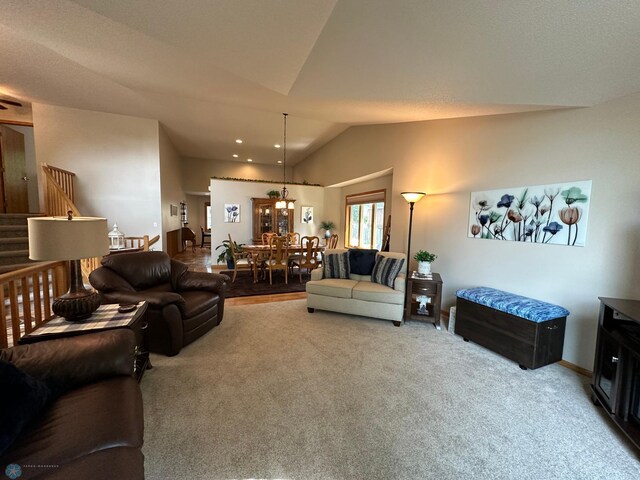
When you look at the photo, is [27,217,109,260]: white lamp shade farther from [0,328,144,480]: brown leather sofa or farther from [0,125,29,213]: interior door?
[0,125,29,213]: interior door

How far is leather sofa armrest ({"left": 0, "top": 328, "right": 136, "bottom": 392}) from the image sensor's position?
1.35 meters

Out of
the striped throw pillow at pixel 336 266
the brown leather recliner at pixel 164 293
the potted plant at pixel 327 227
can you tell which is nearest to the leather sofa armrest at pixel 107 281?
the brown leather recliner at pixel 164 293

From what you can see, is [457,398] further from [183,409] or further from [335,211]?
[335,211]

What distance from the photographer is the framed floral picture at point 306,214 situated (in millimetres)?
8297

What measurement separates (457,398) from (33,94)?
27.1 ft

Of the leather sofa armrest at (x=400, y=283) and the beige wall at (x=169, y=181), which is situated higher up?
the beige wall at (x=169, y=181)

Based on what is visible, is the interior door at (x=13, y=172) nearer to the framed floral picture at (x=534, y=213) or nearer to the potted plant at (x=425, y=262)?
the potted plant at (x=425, y=262)

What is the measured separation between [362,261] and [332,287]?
2.38 feet

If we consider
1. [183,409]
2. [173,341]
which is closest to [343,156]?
[173,341]

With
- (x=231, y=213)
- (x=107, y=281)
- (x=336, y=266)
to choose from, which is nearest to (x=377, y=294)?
(x=336, y=266)

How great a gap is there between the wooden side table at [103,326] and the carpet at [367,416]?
202mm

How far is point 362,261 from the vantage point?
165 inches

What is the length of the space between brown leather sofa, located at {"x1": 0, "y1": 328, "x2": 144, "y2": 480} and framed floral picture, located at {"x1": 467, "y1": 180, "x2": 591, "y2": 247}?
368cm

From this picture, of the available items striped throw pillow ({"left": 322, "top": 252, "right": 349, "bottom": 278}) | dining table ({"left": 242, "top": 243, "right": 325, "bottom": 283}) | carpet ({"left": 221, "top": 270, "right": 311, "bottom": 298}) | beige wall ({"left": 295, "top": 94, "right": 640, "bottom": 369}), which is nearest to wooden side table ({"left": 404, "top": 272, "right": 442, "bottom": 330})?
beige wall ({"left": 295, "top": 94, "right": 640, "bottom": 369})
